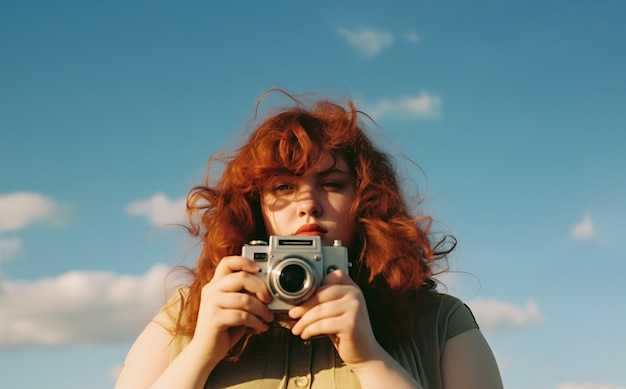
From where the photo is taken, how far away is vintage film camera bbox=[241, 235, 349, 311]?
2.99 m

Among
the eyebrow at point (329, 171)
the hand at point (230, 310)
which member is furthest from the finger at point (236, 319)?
the eyebrow at point (329, 171)

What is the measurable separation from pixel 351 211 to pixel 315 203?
210mm

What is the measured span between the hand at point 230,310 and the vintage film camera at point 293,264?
50mm

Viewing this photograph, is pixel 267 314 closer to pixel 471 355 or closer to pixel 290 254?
pixel 290 254

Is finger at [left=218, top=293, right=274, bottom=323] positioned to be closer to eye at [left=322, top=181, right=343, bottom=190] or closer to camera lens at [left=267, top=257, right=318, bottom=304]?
camera lens at [left=267, top=257, right=318, bottom=304]

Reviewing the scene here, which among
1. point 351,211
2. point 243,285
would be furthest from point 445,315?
point 243,285

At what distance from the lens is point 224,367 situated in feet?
10.4

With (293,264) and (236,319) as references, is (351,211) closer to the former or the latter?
(293,264)

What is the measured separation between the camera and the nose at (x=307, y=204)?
10.8 feet

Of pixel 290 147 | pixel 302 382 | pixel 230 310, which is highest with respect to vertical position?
pixel 290 147

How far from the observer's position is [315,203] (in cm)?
331

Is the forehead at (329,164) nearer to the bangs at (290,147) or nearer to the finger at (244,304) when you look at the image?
the bangs at (290,147)

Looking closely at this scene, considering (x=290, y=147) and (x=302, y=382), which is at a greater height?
(x=290, y=147)

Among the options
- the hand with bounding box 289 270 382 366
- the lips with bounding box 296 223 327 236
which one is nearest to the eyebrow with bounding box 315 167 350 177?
the lips with bounding box 296 223 327 236
